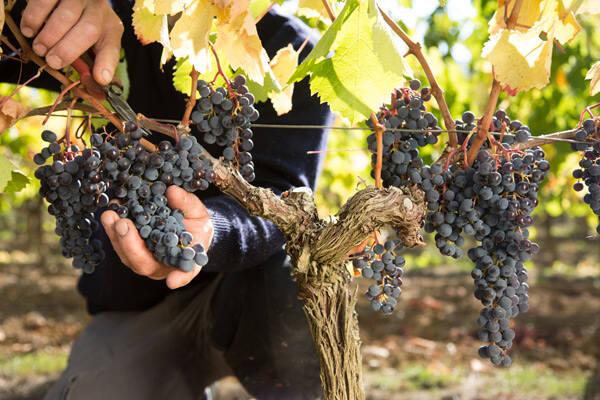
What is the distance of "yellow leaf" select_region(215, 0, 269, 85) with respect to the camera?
2.81 feet

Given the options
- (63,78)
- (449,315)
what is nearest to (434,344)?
(449,315)

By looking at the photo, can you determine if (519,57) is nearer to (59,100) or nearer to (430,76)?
(430,76)

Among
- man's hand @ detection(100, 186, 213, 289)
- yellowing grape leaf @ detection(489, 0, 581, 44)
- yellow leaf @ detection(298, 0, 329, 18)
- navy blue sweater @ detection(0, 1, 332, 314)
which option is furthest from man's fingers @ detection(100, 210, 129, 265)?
yellowing grape leaf @ detection(489, 0, 581, 44)

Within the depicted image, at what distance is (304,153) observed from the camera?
1.79 meters

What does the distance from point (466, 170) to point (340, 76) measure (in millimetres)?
317

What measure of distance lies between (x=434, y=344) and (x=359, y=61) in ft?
12.8

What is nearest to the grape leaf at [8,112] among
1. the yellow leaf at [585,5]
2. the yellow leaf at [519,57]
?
the yellow leaf at [519,57]

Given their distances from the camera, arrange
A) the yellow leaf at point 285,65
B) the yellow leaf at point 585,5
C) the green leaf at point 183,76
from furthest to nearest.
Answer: the yellow leaf at point 285,65 → the green leaf at point 183,76 → the yellow leaf at point 585,5

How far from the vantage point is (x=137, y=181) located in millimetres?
970

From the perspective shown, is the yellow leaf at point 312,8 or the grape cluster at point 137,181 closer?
the grape cluster at point 137,181

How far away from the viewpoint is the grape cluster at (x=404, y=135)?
1.09m

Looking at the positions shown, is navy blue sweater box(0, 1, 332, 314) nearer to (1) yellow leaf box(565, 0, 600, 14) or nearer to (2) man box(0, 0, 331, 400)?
(2) man box(0, 0, 331, 400)

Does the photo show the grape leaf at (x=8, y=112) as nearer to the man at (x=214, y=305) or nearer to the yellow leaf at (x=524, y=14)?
the man at (x=214, y=305)

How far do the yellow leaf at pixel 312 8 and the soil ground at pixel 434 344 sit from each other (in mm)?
2275
